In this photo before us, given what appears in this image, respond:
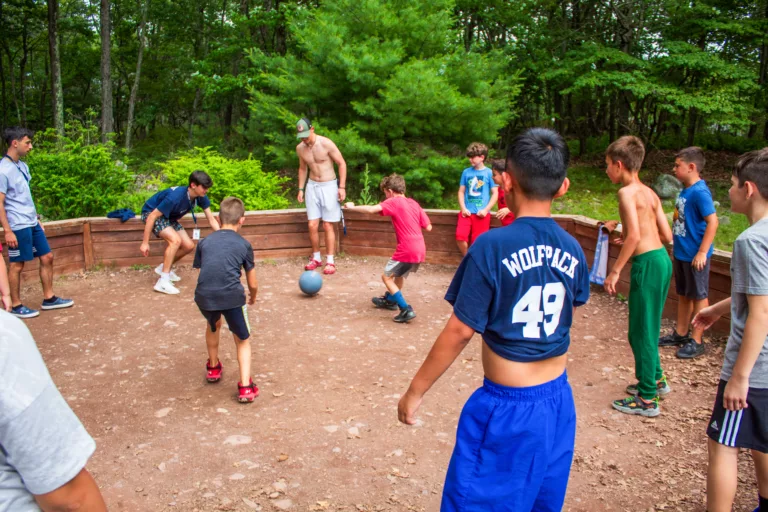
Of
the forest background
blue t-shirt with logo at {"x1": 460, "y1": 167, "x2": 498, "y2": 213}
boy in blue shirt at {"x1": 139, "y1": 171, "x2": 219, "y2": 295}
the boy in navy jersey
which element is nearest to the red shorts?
blue t-shirt with logo at {"x1": 460, "y1": 167, "x2": 498, "y2": 213}

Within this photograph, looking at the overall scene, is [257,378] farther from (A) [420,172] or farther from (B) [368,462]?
(A) [420,172]

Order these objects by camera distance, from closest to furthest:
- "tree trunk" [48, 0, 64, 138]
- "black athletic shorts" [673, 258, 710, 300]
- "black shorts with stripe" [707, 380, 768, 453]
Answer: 1. "black shorts with stripe" [707, 380, 768, 453]
2. "black athletic shorts" [673, 258, 710, 300]
3. "tree trunk" [48, 0, 64, 138]

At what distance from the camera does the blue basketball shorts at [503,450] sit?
2303mm

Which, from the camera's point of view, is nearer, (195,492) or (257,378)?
(195,492)

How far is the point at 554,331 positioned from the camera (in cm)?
241

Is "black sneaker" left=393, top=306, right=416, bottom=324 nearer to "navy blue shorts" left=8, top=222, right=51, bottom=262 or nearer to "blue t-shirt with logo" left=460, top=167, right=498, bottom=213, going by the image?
"blue t-shirt with logo" left=460, top=167, right=498, bottom=213

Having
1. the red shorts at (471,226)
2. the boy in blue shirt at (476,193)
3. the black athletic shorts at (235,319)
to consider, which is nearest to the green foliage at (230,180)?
the red shorts at (471,226)

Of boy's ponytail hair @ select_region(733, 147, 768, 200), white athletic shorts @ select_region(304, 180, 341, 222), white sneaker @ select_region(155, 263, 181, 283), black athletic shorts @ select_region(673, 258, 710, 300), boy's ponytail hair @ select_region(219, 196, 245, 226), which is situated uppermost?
boy's ponytail hair @ select_region(733, 147, 768, 200)

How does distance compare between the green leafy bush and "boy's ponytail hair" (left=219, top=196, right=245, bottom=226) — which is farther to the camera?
the green leafy bush

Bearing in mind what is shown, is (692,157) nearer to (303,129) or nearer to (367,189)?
(303,129)

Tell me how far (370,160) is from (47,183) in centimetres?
544

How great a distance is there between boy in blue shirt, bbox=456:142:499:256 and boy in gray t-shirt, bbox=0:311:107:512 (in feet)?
22.5

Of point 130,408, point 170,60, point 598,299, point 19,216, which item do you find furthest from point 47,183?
point 170,60

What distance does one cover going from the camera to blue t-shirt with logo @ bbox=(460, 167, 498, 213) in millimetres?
8047
